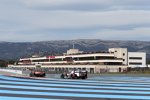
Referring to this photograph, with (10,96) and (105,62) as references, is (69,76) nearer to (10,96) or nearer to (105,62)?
(10,96)

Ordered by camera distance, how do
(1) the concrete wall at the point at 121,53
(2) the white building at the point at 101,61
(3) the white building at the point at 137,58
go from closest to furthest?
(2) the white building at the point at 101,61 → (1) the concrete wall at the point at 121,53 → (3) the white building at the point at 137,58

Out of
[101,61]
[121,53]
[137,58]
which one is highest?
[121,53]

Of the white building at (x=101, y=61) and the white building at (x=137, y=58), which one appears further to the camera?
the white building at (x=137, y=58)

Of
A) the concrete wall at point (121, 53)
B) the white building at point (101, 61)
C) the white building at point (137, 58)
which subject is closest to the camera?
the white building at point (101, 61)

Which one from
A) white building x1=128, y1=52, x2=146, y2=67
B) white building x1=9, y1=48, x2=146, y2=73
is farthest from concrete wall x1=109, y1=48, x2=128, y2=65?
white building x1=128, y1=52, x2=146, y2=67

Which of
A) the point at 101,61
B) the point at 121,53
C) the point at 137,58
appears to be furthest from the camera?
Result: the point at 137,58

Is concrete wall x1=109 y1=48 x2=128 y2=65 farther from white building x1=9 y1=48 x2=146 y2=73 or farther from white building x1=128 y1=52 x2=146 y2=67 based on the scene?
white building x1=128 y1=52 x2=146 y2=67

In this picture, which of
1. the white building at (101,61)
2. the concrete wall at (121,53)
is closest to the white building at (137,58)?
the white building at (101,61)

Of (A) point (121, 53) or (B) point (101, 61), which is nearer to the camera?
(B) point (101, 61)

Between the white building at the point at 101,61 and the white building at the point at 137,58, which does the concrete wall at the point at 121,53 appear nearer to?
the white building at the point at 101,61

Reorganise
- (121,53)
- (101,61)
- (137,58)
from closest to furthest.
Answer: (101,61) < (121,53) < (137,58)

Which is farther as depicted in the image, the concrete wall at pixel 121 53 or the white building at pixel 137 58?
the white building at pixel 137 58

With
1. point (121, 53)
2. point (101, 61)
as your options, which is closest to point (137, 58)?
point (121, 53)

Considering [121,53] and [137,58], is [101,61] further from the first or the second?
[137,58]
